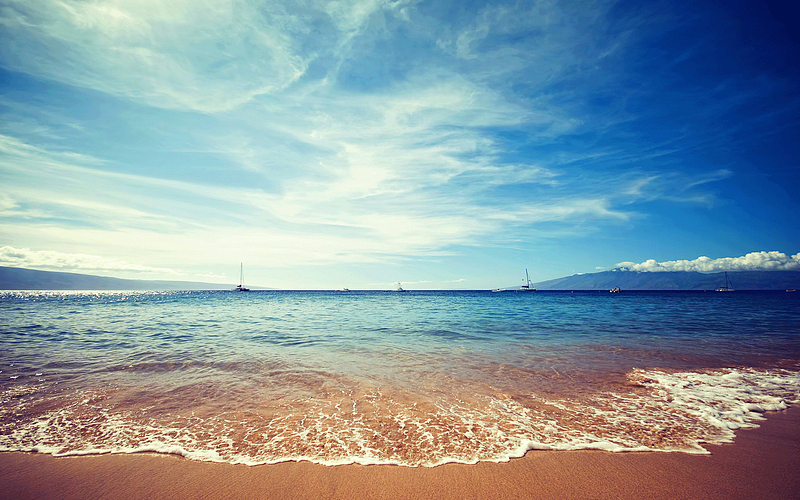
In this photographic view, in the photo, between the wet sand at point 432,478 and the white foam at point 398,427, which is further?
the white foam at point 398,427

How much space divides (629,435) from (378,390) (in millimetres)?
5080

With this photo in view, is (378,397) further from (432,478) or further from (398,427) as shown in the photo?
(432,478)

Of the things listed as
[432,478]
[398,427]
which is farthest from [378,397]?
[432,478]

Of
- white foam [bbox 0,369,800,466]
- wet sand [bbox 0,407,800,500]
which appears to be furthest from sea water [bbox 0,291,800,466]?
wet sand [bbox 0,407,800,500]

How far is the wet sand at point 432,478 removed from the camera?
3.79 m

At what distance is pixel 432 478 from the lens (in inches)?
161

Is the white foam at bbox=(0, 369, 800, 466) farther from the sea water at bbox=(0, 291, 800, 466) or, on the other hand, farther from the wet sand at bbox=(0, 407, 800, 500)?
the wet sand at bbox=(0, 407, 800, 500)

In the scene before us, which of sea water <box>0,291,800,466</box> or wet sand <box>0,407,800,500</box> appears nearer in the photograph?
wet sand <box>0,407,800,500</box>

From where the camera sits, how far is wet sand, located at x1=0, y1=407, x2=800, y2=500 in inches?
149

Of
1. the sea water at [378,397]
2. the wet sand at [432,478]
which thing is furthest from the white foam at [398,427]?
the wet sand at [432,478]

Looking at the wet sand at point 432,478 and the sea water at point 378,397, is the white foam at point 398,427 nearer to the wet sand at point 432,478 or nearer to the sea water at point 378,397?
the sea water at point 378,397

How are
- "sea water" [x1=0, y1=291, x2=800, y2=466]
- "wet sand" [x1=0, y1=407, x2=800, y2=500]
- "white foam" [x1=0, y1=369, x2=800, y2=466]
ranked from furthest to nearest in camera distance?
"sea water" [x1=0, y1=291, x2=800, y2=466] < "white foam" [x1=0, y1=369, x2=800, y2=466] < "wet sand" [x1=0, y1=407, x2=800, y2=500]

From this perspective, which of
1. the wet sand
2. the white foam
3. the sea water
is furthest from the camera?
the sea water

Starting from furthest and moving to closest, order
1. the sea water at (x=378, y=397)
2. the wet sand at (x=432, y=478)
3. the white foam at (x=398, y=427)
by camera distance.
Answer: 1. the sea water at (x=378, y=397)
2. the white foam at (x=398, y=427)
3. the wet sand at (x=432, y=478)
